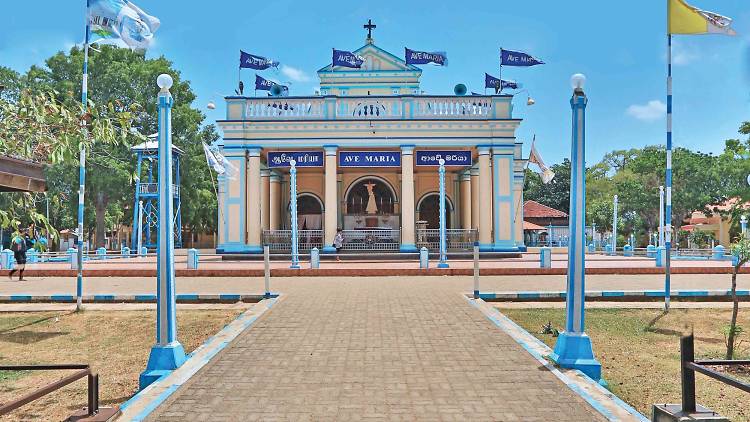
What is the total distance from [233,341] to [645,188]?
39.7 metres

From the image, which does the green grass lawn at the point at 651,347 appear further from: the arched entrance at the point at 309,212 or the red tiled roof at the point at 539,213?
the red tiled roof at the point at 539,213

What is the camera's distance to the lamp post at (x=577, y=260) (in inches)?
228

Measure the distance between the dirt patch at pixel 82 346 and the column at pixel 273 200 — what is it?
15734mm

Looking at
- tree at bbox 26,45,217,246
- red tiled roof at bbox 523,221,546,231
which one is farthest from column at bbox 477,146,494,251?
red tiled roof at bbox 523,221,546,231

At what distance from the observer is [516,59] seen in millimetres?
22234

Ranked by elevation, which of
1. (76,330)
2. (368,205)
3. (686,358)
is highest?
(368,205)

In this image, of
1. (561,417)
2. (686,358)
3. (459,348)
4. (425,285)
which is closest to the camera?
(686,358)

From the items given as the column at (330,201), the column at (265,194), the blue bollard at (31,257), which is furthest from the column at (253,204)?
the blue bollard at (31,257)

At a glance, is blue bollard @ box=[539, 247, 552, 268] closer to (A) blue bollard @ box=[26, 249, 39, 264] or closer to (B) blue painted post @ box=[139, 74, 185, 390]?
(B) blue painted post @ box=[139, 74, 185, 390]

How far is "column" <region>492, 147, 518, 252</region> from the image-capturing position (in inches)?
910

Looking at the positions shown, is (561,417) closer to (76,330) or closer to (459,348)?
(459,348)

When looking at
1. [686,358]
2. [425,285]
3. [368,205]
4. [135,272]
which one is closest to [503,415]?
[686,358]

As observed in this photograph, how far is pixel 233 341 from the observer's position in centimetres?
709

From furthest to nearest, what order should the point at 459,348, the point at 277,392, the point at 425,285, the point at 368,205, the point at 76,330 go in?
the point at 368,205 → the point at 425,285 → the point at 76,330 → the point at 459,348 → the point at 277,392
